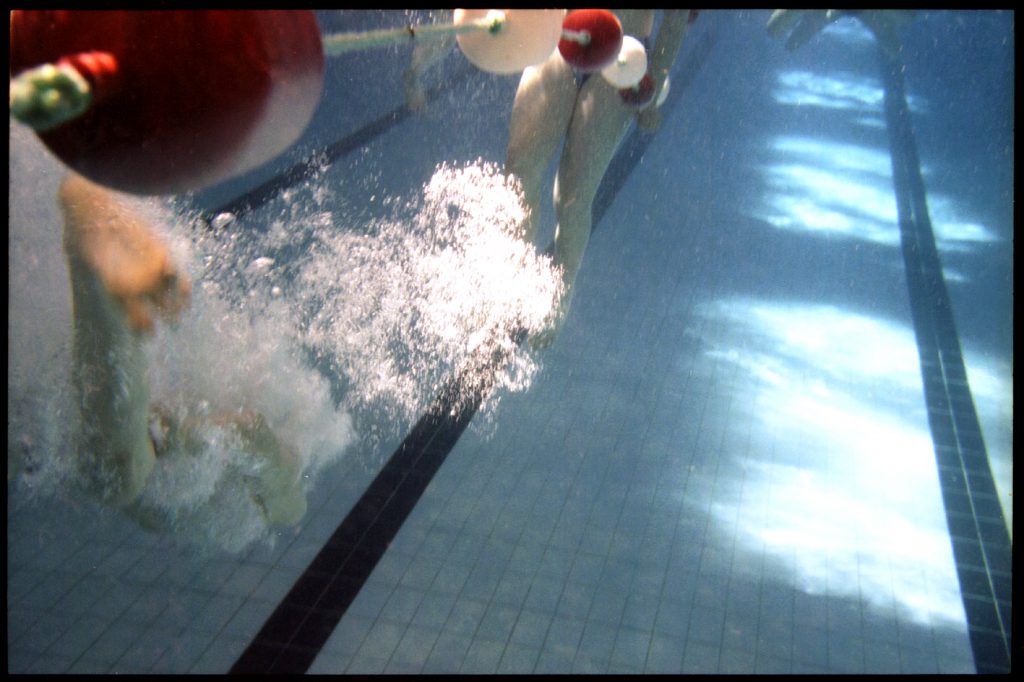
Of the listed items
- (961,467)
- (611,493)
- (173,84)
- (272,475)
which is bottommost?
(961,467)

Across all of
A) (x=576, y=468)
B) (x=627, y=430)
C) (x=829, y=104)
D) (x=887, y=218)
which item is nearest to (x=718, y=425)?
(x=627, y=430)

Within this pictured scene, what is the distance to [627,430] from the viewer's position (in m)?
2.39

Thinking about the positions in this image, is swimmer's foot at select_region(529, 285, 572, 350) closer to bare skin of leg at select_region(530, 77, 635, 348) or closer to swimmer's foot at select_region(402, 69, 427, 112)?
bare skin of leg at select_region(530, 77, 635, 348)

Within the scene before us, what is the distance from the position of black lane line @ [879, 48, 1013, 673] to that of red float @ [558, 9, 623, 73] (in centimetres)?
152

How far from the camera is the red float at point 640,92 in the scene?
2.06 meters

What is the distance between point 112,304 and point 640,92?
58.4 inches

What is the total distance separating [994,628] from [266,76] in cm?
196

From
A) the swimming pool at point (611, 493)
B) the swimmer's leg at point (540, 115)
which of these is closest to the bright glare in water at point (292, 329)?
the swimming pool at point (611, 493)

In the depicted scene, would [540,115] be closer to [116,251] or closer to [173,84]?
[116,251]

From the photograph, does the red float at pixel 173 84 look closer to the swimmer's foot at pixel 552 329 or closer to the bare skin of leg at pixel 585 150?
the bare skin of leg at pixel 585 150

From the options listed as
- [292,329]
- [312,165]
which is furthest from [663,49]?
[312,165]

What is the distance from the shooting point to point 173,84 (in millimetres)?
635

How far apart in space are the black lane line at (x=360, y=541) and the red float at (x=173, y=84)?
3.75ft

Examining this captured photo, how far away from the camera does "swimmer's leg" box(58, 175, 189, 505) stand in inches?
43.0
